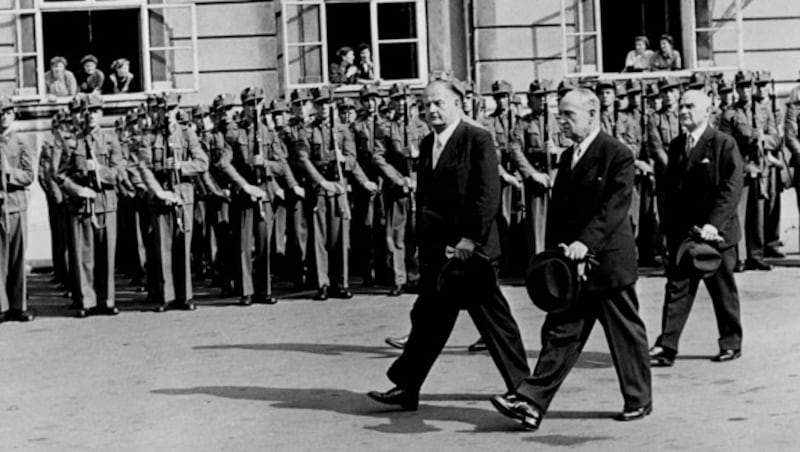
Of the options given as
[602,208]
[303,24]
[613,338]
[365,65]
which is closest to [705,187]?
[602,208]

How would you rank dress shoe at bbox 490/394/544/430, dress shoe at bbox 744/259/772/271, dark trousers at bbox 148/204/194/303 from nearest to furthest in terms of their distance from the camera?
dress shoe at bbox 490/394/544/430 < dark trousers at bbox 148/204/194/303 < dress shoe at bbox 744/259/772/271

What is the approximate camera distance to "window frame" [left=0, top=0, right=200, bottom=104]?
2193 cm

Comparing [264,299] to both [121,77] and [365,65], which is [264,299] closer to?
[365,65]

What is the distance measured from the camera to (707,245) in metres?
12.2

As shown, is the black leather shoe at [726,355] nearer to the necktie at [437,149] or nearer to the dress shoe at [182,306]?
the necktie at [437,149]

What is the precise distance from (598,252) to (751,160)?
8.95m

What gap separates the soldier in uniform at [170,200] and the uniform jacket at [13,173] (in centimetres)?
116

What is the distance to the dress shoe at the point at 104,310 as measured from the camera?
55.9ft

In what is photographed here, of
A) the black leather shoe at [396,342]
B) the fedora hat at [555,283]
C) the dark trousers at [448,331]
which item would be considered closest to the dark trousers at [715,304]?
the dark trousers at [448,331]

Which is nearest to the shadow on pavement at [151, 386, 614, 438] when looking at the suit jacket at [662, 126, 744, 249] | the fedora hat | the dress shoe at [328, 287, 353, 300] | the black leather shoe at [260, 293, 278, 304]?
the fedora hat

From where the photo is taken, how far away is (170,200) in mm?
17172

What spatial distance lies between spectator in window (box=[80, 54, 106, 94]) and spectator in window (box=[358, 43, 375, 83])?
3260 millimetres

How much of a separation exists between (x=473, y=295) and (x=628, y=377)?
1066 millimetres

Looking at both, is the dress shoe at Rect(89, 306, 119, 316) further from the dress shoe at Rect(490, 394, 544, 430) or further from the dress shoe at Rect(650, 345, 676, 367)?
the dress shoe at Rect(490, 394, 544, 430)
